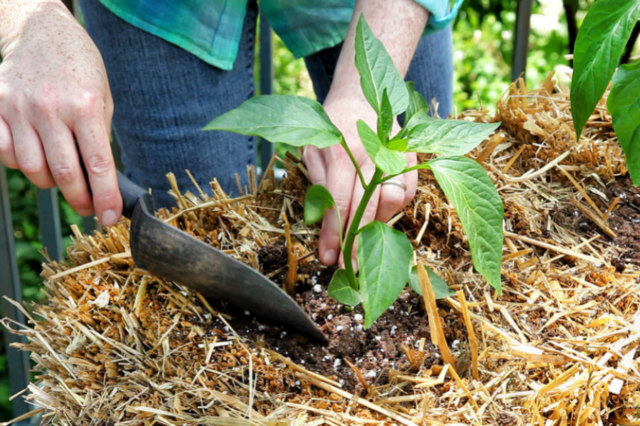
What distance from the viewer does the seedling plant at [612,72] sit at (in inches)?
26.5

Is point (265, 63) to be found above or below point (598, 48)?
below

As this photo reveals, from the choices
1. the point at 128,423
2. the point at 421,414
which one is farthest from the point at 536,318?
the point at 128,423

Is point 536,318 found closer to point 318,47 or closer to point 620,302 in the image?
point 620,302

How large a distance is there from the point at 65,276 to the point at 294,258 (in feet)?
1.08

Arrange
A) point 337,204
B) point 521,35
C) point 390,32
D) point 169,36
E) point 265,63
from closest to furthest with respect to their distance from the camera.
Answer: point 337,204 → point 390,32 → point 169,36 → point 521,35 → point 265,63

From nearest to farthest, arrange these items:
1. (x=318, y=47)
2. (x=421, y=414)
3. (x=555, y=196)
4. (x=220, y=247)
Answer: (x=421, y=414), (x=220, y=247), (x=555, y=196), (x=318, y=47)

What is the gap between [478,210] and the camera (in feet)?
2.12

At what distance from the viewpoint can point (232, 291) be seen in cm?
75

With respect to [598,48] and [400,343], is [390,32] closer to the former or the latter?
[598,48]

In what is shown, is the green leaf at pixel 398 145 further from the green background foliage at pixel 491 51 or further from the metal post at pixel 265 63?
the green background foliage at pixel 491 51

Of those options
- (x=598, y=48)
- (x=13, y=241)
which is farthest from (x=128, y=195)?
(x=13, y=241)

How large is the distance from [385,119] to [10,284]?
1241mm

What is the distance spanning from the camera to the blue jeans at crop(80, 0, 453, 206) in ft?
3.76

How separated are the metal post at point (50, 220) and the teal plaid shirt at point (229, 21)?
677 millimetres
